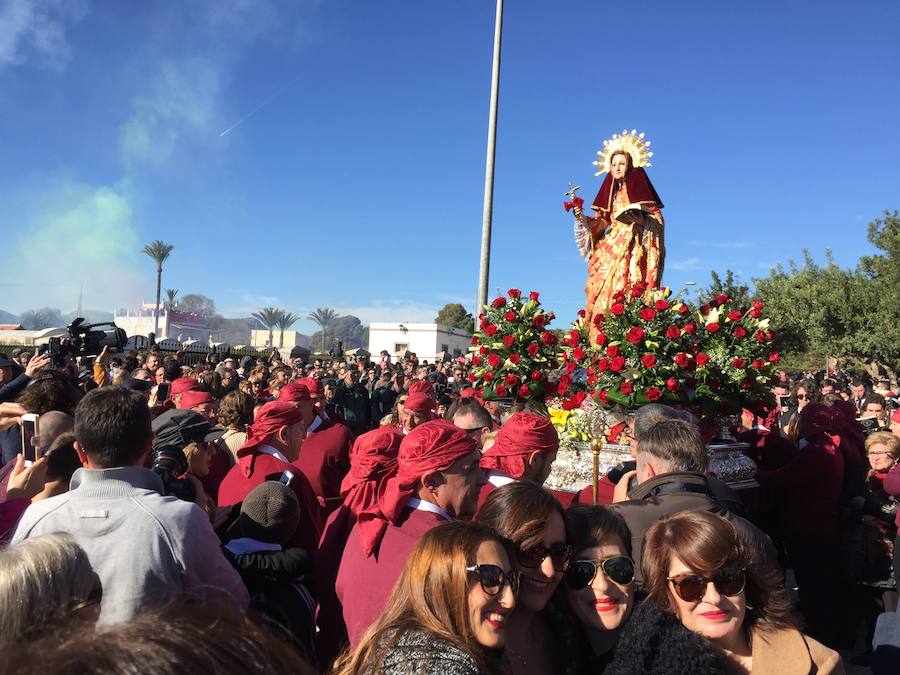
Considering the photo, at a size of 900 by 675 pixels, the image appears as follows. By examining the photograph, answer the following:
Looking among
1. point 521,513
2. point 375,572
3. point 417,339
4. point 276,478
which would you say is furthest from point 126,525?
point 417,339

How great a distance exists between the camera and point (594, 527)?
2.36m

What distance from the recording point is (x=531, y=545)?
2219 millimetres

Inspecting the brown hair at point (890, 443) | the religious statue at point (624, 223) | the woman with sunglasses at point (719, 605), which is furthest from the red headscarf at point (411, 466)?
the religious statue at point (624, 223)

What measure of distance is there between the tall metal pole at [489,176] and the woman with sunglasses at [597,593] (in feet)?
27.2

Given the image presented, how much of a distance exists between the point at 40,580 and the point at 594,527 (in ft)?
5.41

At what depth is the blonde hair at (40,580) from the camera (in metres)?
1.42

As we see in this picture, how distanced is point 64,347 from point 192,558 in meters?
6.58

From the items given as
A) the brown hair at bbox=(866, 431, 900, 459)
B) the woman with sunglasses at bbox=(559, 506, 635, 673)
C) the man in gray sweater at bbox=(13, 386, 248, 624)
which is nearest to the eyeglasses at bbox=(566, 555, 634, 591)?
the woman with sunglasses at bbox=(559, 506, 635, 673)

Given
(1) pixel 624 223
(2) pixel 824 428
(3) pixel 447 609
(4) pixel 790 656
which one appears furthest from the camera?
(1) pixel 624 223

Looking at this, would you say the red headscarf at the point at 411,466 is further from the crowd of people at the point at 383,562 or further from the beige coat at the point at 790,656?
the beige coat at the point at 790,656

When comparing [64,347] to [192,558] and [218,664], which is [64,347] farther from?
[218,664]

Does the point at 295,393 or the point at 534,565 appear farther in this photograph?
the point at 295,393

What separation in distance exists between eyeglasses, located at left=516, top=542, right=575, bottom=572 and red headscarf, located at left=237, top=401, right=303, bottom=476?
2.60 m

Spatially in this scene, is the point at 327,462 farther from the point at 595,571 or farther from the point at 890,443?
the point at 890,443
